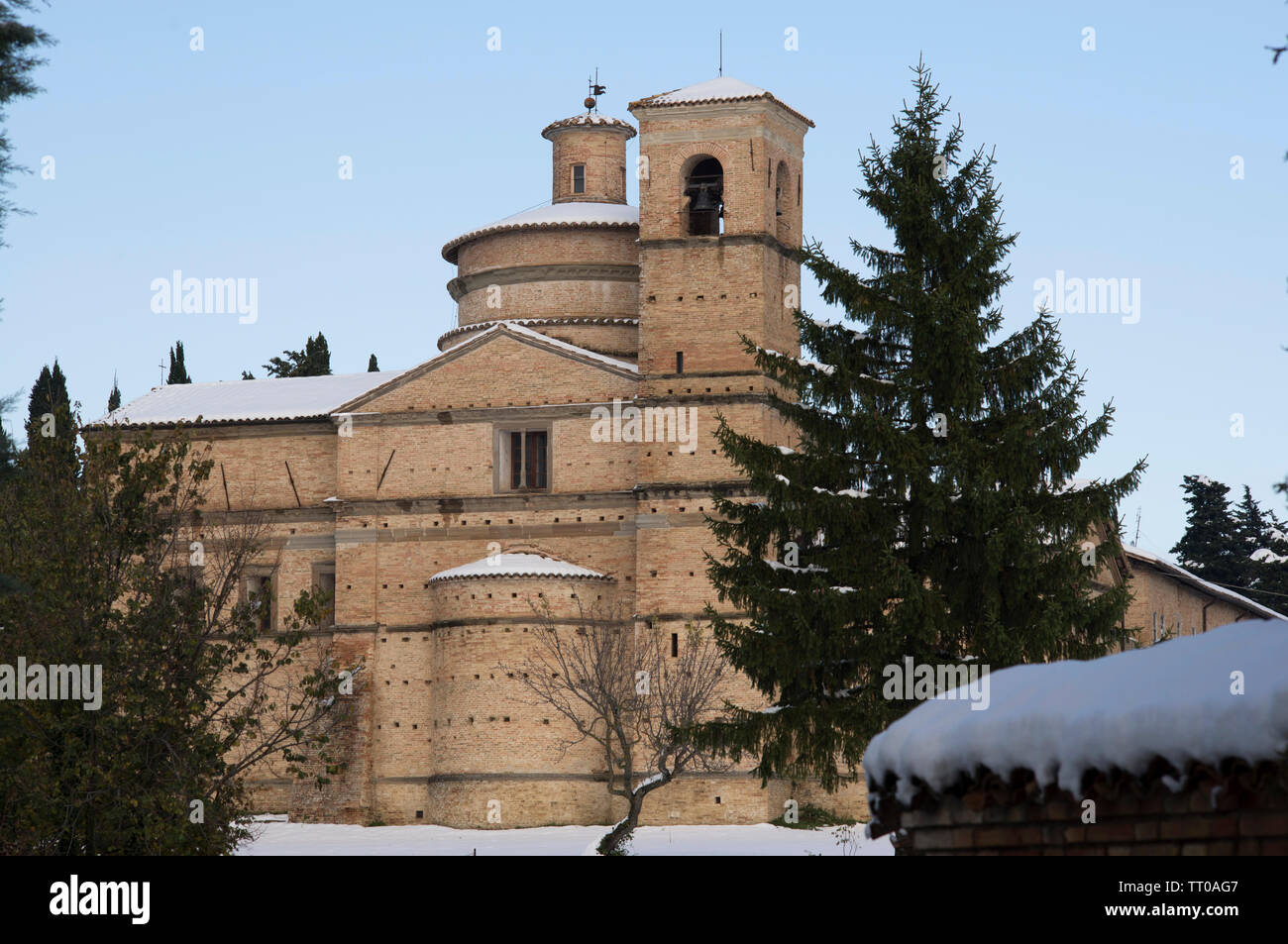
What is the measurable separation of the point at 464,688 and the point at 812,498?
45.3 ft

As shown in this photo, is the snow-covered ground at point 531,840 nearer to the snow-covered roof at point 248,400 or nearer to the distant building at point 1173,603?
the snow-covered roof at point 248,400

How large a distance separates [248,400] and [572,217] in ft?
25.2

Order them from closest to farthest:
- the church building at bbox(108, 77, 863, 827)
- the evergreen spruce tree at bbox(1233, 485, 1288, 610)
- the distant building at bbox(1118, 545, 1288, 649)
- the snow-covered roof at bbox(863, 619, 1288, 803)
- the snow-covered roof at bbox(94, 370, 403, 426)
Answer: the snow-covered roof at bbox(863, 619, 1288, 803), the church building at bbox(108, 77, 863, 827), the snow-covered roof at bbox(94, 370, 403, 426), the distant building at bbox(1118, 545, 1288, 649), the evergreen spruce tree at bbox(1233, 485, 1288, 610)

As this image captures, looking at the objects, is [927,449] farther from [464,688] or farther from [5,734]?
[464,688]

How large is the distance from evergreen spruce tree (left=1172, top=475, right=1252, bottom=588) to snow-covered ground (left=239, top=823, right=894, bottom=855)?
26.7 m

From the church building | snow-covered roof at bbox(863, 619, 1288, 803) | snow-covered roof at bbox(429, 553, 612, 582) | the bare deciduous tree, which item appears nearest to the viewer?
snow-covered roof at bbox(863, 619, 1288, 803)

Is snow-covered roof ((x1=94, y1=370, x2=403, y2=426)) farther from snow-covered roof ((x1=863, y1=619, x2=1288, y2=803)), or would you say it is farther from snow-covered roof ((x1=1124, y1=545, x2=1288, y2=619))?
snow-covered roof ((x1=863, y1=619, x2=1288, y2=803))

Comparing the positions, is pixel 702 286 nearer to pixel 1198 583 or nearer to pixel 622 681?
pixel 622 681

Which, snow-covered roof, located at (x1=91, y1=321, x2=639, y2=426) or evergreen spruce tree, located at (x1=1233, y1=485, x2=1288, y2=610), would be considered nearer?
snow-covered roof, located at (x1=91, y1=321, x2=639, y2=426)

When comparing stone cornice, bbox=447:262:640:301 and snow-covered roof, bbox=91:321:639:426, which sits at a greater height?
stone cornice, bbox=447:262:640:301

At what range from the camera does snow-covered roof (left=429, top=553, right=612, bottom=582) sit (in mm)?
31922

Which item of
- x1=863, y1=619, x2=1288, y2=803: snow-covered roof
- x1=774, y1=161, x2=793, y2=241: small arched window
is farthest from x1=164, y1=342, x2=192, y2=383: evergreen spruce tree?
x1=863, y1=619, x2=1288, y2=803: snow-covered roof

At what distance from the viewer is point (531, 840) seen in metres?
29.4

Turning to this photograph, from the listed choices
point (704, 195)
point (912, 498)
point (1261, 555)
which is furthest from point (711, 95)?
point (1261, 555)
